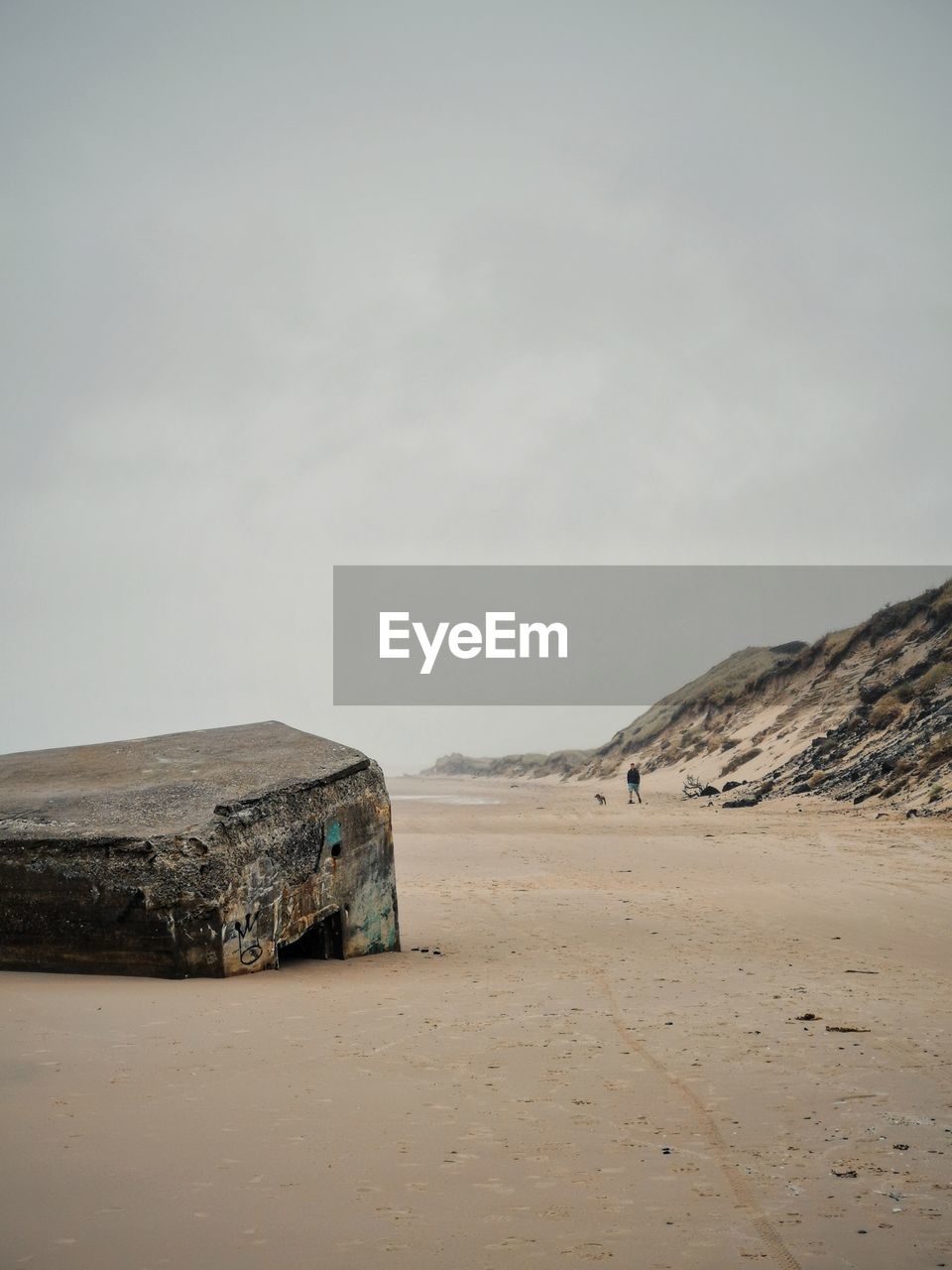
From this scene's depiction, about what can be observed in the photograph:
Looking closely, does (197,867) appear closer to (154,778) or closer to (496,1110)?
(154,778)

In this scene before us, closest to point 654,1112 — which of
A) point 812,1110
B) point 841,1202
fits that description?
point 812,1110

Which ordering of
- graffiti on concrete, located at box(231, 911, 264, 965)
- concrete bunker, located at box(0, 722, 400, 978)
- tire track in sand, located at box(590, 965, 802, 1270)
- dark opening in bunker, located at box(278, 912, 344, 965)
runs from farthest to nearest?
dark opening in bunker, located at box(278, 912, 344, 965), graffiti on concrete, located at box(231, 911, 264, 965), concrete bunker, located at box(0, 722, 400, 978), tire track in sand, located at box(590, 965, 802, 1270)

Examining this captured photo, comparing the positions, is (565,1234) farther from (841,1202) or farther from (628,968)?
(628,968)

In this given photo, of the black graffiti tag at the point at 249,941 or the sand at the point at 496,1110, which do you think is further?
the black graffiti tag at the point at 249,941

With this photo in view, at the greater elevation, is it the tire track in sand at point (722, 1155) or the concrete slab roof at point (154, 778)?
the concrete slab roof at point (154, 778)

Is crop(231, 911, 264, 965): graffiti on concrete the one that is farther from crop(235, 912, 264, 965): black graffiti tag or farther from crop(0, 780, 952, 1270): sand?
crop(0, 780, 952, 1270): sand

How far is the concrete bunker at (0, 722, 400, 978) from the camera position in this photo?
5.79m

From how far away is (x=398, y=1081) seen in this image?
4000 mm

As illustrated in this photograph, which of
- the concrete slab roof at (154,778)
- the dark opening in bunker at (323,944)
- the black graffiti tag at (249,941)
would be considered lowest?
the dark opening in bunker at (323,944)

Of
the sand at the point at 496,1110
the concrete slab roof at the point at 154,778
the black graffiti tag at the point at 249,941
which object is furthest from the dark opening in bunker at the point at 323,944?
the concrete slab roof at the point at 154,778

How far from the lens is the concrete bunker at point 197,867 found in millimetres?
5793

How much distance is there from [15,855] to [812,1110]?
4523mm

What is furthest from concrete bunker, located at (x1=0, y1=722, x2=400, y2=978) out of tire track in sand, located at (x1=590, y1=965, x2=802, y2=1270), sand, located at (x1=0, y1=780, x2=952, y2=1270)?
tire track in sand, located at (x1=590, y1=965, x2=802, y2=1270)

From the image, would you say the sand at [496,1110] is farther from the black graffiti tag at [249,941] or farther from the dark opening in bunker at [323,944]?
the dark opening in bunker at [323,944]
